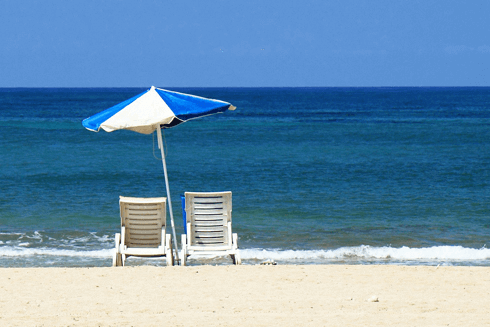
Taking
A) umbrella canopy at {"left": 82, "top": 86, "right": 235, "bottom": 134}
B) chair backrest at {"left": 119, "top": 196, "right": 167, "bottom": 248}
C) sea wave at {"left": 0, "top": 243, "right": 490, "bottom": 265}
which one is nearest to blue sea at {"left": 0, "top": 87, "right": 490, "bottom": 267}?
sea wave at {"left": 0, "top": 243, "right": 490, "bottom": 265}

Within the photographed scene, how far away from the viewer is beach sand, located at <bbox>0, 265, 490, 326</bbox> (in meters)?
5.10

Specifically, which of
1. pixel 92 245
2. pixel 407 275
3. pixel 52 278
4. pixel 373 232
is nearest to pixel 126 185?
pixel 92 245

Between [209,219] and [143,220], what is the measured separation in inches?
33.6

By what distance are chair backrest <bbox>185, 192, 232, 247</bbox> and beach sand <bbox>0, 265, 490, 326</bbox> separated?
46 cm

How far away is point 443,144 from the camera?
2855 centimetres

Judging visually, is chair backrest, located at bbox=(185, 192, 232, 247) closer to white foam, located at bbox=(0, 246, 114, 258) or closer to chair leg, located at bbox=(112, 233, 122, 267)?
chair leg, located at bbox=(112, 233, 122, 267)

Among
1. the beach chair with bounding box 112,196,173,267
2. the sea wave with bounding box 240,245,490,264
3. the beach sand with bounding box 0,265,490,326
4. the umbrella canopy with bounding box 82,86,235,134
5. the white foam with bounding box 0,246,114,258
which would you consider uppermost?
the umbrella canopy with bounding box 82,86,235,134

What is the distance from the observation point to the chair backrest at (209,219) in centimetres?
766

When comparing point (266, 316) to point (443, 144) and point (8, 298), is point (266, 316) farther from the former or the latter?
point (443, 144)

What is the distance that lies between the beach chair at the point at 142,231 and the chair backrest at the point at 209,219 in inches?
13.7

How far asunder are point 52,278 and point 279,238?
15.7ft

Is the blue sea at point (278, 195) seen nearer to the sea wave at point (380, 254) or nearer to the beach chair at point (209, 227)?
the sea wave at point (380, 254)

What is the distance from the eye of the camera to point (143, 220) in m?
7.66

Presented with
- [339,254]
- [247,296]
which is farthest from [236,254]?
[339,254]
